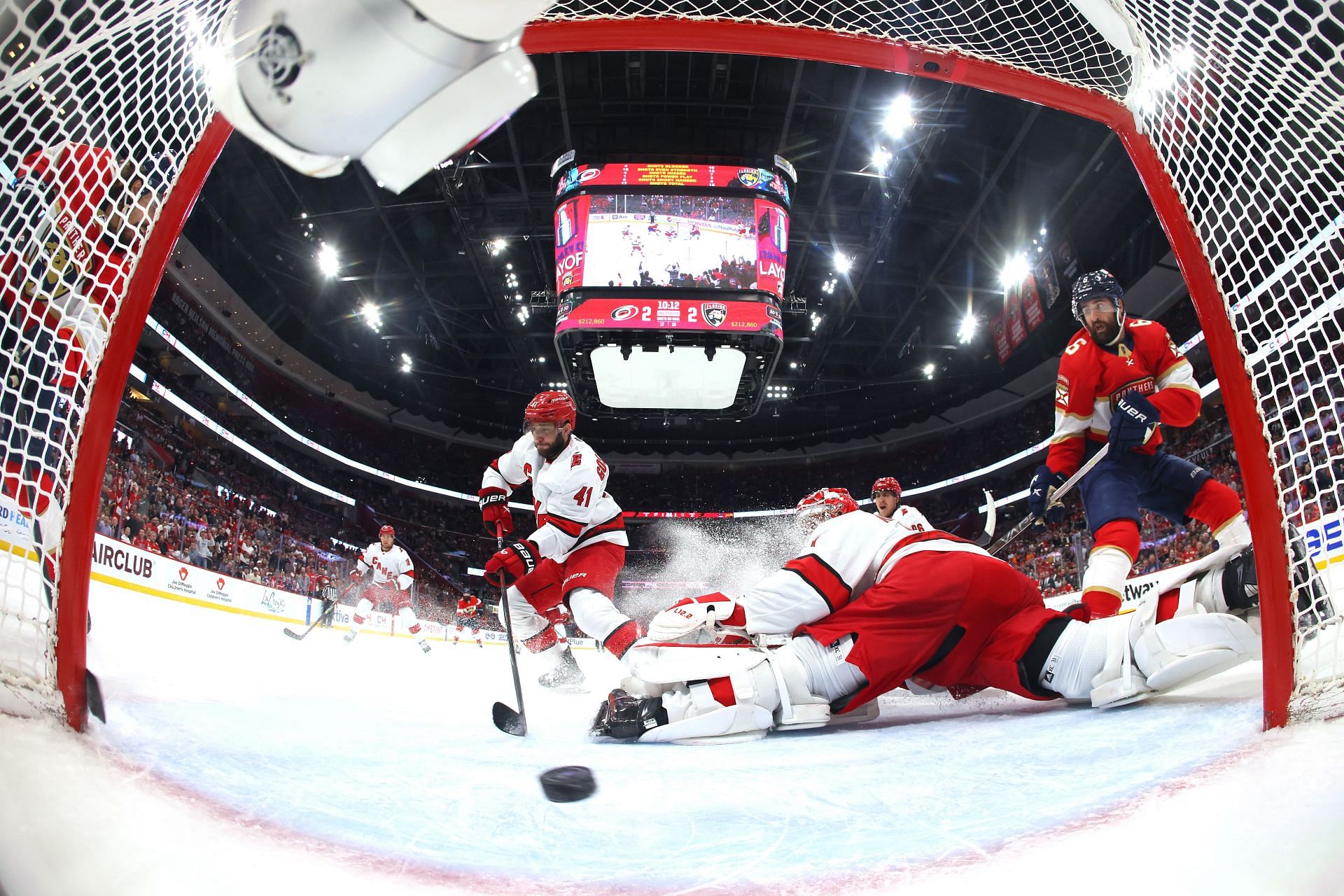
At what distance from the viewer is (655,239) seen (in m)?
7.64

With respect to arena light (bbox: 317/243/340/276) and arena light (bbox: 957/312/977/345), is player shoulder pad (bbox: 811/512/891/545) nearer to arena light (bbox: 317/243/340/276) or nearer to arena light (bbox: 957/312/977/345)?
arena light (bbox: 317/243/340/276)

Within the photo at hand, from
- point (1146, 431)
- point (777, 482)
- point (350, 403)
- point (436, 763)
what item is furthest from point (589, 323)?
point (777, 482)

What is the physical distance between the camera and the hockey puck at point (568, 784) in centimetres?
126

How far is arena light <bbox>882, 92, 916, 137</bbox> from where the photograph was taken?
358 inches

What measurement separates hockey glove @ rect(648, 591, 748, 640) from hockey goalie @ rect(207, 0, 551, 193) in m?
1.63

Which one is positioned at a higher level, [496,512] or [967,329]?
[967,329]

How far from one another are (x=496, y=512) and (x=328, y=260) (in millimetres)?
11265

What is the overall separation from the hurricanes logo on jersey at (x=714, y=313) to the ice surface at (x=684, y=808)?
605 centimetres

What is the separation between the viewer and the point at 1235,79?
1516 mm

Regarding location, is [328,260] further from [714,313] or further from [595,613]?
[595,613]

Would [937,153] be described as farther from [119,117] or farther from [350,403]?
[350,403]

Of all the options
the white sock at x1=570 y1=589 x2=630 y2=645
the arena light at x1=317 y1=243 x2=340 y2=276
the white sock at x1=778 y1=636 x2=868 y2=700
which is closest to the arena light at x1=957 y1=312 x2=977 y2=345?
the arena light at x1=317 y1=243 x2=340 y2=276

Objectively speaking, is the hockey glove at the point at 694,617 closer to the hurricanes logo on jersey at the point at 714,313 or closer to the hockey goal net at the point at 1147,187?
the hockey goal net at the point at 1147,187

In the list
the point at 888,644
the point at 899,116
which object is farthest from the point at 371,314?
the point at 888,644
